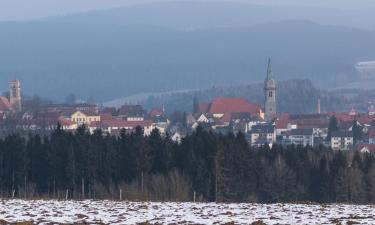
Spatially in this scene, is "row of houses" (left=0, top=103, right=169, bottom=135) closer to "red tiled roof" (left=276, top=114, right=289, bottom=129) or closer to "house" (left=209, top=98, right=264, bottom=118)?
"house" (left=209, top=98, right=264, bottom=118)

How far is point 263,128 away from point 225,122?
14951mm

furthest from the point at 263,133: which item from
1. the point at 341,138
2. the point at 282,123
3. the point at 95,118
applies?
the point at 95,118

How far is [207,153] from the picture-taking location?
47000 mm

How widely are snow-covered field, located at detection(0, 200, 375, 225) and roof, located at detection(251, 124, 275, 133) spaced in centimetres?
8989

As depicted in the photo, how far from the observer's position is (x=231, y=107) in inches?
5979

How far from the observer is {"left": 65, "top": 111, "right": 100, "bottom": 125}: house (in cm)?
13075

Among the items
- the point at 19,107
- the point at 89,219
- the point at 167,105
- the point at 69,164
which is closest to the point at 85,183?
the point at 69,164

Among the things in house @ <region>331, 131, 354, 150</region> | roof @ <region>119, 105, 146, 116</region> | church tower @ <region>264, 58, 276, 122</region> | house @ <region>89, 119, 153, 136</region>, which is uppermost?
church tower @ <region>264, 58, 276, 122</region>

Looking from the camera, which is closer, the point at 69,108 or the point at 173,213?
the point at 173,213

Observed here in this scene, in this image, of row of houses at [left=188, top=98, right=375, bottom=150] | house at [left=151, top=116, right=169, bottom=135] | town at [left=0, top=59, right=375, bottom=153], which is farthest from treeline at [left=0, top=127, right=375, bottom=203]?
house at [left=151, top=116, right=169, bottom=135]

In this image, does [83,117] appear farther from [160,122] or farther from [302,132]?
[302,132]

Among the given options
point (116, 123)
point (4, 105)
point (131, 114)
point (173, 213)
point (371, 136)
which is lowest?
point (173, 213)

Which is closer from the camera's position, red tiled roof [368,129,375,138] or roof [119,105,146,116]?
red tiled roof [368,129,375,138]

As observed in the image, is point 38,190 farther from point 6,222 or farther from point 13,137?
point 6,222
